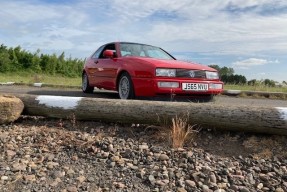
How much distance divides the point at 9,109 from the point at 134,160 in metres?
1.82

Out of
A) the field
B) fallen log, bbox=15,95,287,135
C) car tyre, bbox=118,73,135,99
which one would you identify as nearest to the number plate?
car tyre, bbox=118,73,135,99

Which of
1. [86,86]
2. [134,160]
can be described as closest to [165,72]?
[134,160]

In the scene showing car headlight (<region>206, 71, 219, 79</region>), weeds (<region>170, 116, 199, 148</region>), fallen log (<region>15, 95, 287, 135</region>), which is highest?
car headlight (<region>206, 71, 219, 79</region>)

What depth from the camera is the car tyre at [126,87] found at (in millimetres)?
6367

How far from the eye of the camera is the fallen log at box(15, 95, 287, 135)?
12.5ft

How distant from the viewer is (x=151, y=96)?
6.04 metres

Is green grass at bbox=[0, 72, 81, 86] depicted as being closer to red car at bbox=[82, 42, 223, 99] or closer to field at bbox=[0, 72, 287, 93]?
field at bbox=[0, 72, 287, 93]

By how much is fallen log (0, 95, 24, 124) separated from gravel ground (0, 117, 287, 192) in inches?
7.0

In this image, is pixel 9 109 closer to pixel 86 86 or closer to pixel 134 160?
pixel 134 160

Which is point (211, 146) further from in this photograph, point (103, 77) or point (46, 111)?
point (103, 77)

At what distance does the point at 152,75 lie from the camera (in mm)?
5984

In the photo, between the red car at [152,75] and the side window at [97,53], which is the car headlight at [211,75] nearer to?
the red car at [152,75]

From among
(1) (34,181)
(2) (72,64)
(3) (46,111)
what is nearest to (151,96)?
(3) (46,111)

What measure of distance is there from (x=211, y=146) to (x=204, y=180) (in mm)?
710
